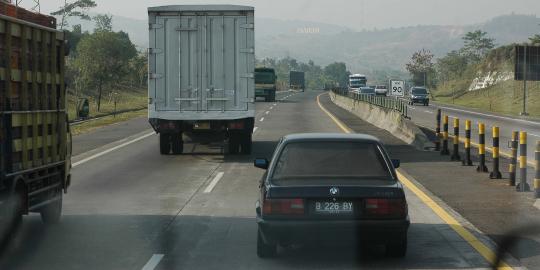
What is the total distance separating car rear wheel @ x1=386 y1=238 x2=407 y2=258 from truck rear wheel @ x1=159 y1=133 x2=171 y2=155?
14.0 meters

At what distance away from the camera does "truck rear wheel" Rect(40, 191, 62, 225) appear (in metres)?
11.3

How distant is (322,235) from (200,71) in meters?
13.1

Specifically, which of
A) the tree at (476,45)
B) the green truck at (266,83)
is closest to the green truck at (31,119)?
the green truck at (266,83)

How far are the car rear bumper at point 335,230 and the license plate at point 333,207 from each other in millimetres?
107

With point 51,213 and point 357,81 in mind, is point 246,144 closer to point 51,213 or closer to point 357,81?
point 51,213

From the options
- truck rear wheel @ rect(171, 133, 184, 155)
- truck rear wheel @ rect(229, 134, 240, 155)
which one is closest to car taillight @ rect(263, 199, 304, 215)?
truck rear wheel @ rect(229, 134, 240, 155)

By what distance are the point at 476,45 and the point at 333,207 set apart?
628 feet

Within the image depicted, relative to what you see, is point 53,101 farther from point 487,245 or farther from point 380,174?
point 487,245

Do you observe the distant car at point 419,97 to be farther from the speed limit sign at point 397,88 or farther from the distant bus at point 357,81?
the speed limit sign at point 397,88

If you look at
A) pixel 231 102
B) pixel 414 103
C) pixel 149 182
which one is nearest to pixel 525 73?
pixel 414 103

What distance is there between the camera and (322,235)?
27.1 feet

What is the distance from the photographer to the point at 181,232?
1069cm

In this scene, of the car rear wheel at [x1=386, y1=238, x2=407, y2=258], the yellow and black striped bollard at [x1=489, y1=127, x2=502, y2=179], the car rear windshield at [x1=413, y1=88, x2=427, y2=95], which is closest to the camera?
the car rear wheel at [x1=386, y1=238, x2=407, y2=258]

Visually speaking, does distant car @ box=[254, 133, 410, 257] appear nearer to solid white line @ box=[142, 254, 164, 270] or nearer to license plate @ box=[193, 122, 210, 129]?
solid white line @ box=[142, 254, 164, 270]
